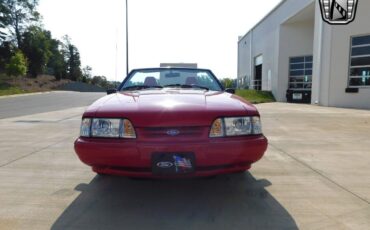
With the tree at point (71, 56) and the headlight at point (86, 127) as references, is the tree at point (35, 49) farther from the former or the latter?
the headlight at point (86, 127)

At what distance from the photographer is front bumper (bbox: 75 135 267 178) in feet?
9.89

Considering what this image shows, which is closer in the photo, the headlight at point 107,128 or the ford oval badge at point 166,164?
the ford oval badge at point 166,164

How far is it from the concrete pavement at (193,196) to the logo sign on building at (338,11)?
41.4ft

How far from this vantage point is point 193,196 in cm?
368

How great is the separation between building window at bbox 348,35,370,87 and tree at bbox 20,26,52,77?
5009 centimetres

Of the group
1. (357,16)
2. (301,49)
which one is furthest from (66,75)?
(357,16)

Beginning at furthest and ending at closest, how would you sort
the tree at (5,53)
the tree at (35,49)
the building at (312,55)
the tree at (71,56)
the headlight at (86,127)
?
the tree at (71,56), the tree at (35,49), the tree at (5,53), the building at (312,55), the headlight at (86,127)

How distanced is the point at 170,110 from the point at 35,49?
194 ft

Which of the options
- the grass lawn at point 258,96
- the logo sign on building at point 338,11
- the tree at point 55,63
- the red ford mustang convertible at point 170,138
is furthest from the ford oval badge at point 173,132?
the tree at point 55,63

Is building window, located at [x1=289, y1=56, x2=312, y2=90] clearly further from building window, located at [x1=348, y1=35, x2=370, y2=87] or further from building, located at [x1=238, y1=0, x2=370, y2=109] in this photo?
building window, located at [x1=348, y1=35, x2=370, y2=87]

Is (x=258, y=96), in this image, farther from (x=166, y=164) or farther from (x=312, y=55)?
(x=166, y=164)

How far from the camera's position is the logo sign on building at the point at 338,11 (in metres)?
16.2

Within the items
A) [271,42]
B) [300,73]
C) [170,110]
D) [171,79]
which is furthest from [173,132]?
[271,42]

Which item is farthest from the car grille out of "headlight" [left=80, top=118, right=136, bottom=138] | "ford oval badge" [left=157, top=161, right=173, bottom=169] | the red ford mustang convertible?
"ford oval badge" [left=157, top=161, right=173, bottom=169]
